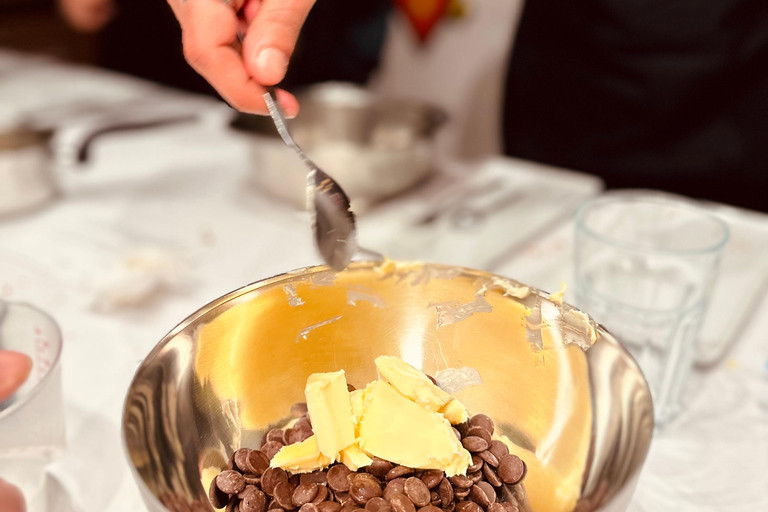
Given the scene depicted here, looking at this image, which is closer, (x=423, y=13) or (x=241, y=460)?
(x=241, y=460)

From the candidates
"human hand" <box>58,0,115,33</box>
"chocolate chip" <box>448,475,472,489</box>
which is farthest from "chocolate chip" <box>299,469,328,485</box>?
"human hand" <box>58,0,115,33</box>

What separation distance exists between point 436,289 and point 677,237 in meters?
0.41

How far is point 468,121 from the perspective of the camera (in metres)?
2.54

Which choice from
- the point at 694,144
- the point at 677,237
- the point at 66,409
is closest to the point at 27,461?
the point at 66,409

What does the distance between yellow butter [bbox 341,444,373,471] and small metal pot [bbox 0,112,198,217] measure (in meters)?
0.80

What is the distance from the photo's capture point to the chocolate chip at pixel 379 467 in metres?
0.48

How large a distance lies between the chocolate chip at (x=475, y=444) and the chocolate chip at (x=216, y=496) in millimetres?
194

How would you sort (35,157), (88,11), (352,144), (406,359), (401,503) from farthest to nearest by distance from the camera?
(88,11)
(352,144)
(35,157)
(406,359)
(401,503)

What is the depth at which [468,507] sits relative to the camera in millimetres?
448

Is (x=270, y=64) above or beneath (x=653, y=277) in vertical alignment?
above

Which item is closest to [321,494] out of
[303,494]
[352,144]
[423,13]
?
[303,494]

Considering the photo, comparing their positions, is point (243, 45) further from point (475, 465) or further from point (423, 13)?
point (423, 13)

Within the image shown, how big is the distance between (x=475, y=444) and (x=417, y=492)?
2.5 inches

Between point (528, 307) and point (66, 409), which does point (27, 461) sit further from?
point (528, 307)
